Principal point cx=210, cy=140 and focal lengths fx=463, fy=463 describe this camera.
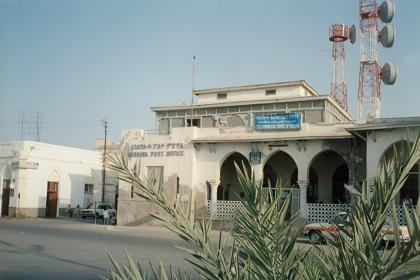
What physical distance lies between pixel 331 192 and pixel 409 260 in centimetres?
2694

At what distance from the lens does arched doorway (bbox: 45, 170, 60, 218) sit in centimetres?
4044

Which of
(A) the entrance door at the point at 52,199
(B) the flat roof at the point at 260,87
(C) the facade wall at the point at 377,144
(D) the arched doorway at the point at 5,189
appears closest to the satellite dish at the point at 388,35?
(C) the facade wall at the point at 377,144

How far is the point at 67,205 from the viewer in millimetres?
41938

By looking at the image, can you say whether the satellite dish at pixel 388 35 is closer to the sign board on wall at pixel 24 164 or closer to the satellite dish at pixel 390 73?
the satellite dish at pixel 390 73

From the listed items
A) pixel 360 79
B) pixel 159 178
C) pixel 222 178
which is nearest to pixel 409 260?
pixel 159 178

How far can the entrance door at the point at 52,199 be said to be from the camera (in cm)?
4050

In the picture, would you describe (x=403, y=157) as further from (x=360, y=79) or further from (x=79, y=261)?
(x=360, y=79)

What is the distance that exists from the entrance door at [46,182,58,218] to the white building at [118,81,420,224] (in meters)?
13.2

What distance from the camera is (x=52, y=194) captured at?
4078cm

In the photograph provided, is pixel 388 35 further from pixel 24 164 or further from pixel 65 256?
pixel 24 164

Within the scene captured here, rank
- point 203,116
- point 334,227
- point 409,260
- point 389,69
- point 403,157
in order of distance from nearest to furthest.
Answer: point 409,260 < point 403,157 < point 334,227 < point 389,69 < point 203,116

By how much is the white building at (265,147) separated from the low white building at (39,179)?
39.6ft

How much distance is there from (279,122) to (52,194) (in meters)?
24.2

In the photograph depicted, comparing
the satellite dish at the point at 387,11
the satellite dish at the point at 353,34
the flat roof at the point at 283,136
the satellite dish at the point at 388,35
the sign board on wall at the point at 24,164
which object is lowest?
the sign board on wall at the point at 24,164
